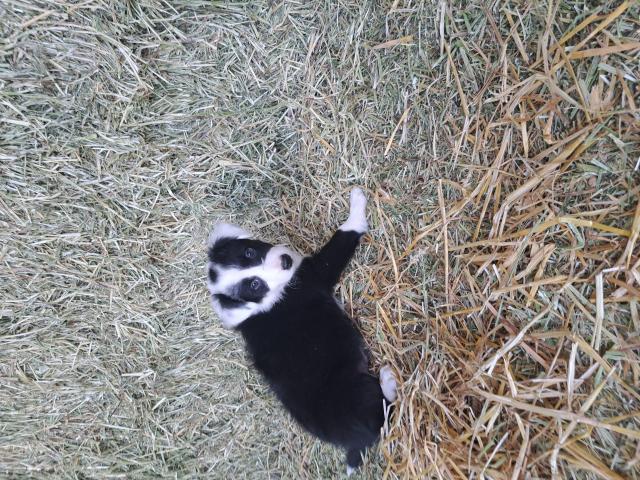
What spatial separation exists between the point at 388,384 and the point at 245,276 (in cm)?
104

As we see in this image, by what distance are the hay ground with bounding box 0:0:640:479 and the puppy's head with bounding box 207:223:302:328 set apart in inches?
13.1

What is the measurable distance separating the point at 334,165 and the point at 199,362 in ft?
5.19

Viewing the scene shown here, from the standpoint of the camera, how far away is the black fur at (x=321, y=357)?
245 centimetres

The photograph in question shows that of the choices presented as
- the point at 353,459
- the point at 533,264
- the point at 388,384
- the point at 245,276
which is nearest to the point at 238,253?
the point at 245,276

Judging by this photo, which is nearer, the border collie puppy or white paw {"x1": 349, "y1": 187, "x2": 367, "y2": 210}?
the border collie puppy

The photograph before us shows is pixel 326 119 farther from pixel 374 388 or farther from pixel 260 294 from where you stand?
pixel 374 388

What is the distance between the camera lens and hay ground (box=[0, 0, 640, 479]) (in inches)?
74.0

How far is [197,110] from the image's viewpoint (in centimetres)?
279

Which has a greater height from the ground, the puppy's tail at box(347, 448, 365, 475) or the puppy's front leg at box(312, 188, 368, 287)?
the puppy's front leg at box(312, 188, 368, 287)

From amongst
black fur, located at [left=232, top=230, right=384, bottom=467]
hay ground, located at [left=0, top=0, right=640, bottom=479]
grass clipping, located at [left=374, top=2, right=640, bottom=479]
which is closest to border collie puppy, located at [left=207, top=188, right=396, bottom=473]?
black fur, located at [left=232, top=230, right=384, bottom=467]

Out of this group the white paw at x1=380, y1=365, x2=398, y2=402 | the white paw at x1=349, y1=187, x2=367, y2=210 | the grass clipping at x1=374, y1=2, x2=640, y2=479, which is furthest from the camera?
the white paw at x1=349, y1=187, x2=367, y2=210

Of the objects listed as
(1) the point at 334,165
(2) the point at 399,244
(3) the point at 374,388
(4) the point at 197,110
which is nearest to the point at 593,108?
(2) the point at 399,244

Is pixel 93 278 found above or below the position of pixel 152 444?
above

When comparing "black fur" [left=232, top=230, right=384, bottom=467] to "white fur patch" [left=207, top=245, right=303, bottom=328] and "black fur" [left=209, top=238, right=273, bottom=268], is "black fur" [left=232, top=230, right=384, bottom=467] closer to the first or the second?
"white fur patch" [left=207, top=245, right=303, bottom=328]
